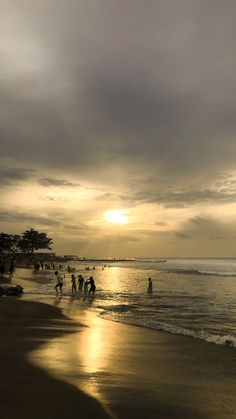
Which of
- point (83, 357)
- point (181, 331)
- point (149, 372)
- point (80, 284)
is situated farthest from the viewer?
point (80, 284)

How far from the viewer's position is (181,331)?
734 inches

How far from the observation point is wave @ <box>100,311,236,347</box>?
16.4 m

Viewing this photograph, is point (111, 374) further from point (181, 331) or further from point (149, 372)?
point (181, 331)

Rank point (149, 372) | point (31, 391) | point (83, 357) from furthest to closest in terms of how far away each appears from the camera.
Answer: point (83, 357), point (149, 372), point (31, 391)

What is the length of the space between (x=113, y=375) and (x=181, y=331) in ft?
30.9

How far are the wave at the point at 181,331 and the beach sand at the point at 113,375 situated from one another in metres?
0.88

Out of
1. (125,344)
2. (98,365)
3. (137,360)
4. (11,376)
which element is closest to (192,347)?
(125,344)

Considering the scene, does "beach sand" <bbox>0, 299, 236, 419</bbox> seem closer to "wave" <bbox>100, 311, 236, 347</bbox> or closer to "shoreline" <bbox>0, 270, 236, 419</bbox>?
"shoreline" <bbox>0, 270, 236, 419</bbox>

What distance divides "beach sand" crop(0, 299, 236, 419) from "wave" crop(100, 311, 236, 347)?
0.88 m

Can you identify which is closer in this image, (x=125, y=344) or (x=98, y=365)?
(x=98, y=365)

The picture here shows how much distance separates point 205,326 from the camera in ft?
68.3

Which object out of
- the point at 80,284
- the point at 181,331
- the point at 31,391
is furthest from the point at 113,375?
the point at 80,284

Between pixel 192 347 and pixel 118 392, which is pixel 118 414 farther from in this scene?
pixel 192 347

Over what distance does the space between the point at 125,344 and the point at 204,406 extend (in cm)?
664
